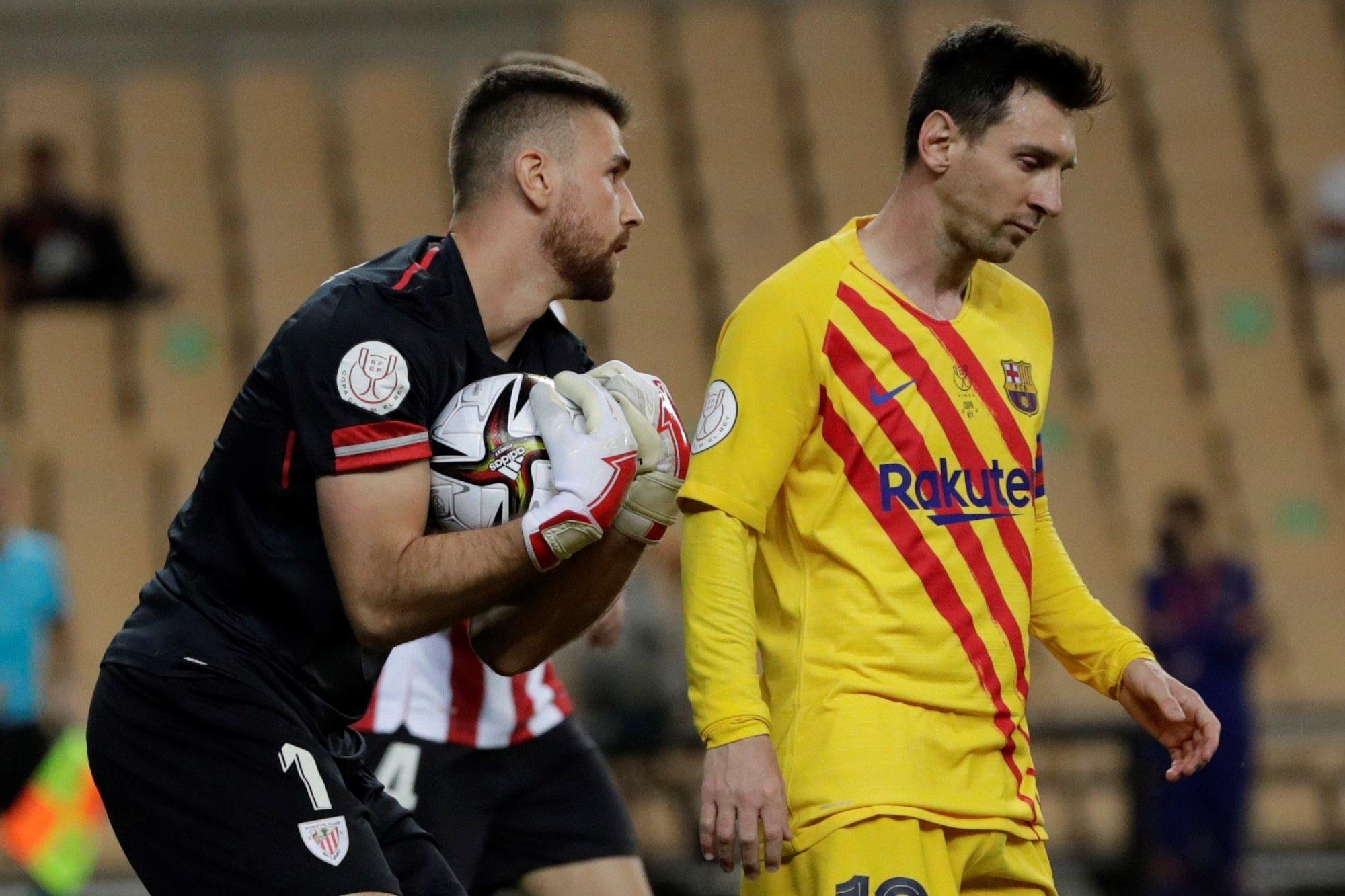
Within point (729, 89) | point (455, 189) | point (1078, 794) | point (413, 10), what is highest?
point (413, 10)

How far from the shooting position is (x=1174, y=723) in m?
3.37

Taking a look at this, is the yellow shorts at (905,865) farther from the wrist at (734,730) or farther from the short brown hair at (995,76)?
the short brown hair at (995,76)

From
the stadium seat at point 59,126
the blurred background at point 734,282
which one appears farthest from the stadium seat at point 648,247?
the stadium seat at point 59,126

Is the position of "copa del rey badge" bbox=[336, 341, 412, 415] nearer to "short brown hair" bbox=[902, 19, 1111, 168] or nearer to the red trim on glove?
the red trim on glove

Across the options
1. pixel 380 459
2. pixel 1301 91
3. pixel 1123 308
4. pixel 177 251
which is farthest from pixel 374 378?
pixel 1301 91

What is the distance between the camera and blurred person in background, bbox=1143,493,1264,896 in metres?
8.08

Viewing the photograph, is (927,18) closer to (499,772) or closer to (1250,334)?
(1250,334)

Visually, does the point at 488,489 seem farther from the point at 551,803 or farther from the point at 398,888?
the point at 551,803

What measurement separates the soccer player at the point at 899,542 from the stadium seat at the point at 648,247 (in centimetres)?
579

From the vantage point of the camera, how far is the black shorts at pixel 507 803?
4191 mm

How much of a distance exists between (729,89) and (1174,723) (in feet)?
26.1

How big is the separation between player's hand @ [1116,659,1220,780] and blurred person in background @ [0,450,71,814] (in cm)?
531

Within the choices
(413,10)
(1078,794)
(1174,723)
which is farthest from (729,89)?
(1174,723)

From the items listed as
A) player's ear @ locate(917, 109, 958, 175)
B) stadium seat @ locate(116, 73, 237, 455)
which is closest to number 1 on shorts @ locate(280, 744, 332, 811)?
player's ear @ locate(917, 109, 958, 175)
